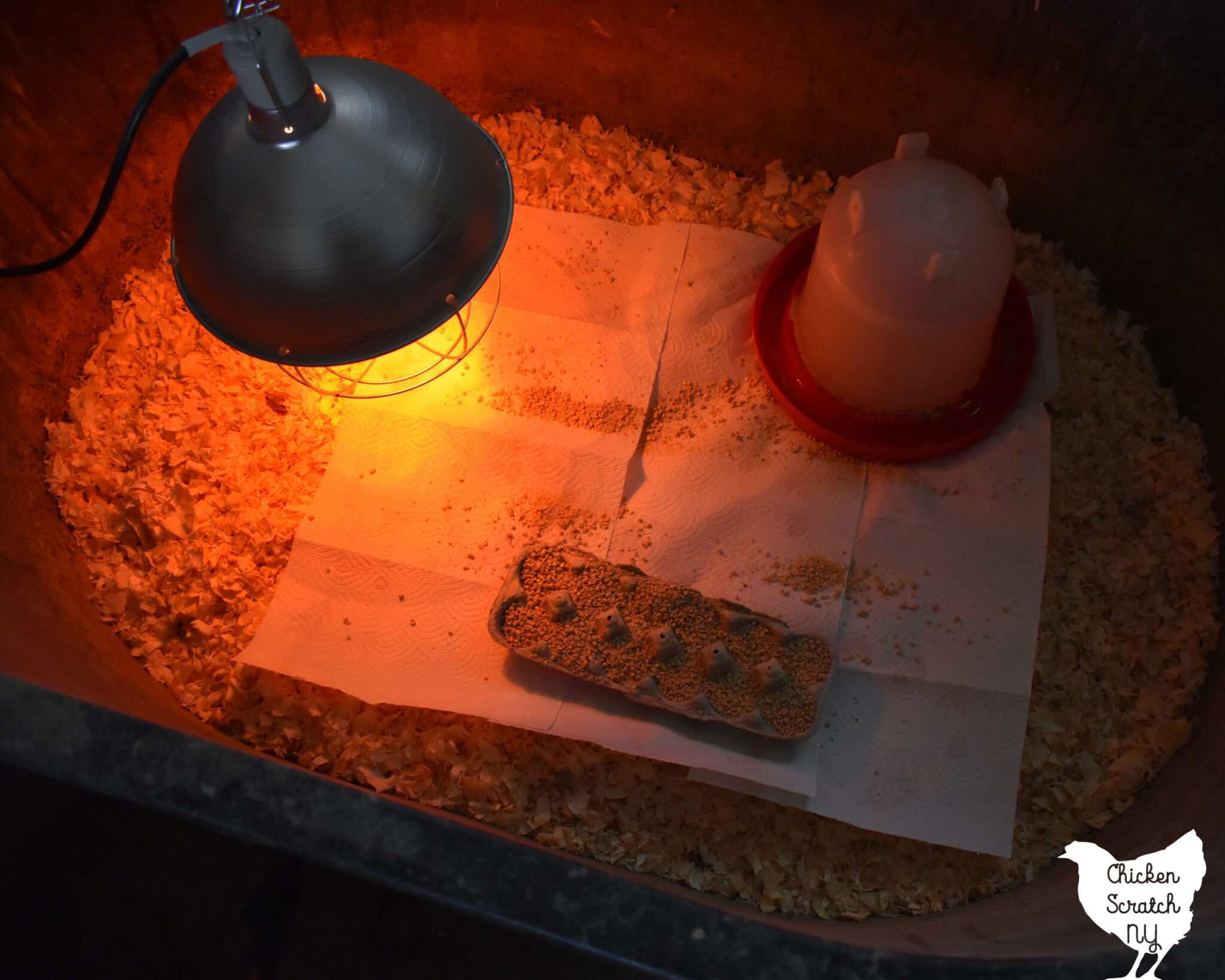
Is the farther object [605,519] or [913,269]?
[605,519]

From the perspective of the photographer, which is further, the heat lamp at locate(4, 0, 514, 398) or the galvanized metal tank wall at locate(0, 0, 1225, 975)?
the galvanized metal tank wall at locate(0, 0, 1225, 975)

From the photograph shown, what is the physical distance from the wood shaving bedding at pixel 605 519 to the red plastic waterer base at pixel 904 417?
13cm

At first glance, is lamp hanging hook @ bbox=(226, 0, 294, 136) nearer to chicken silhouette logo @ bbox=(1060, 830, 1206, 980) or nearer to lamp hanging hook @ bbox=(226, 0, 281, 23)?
lamp hanging hook @ bbox=(226, 0, 281, 23)

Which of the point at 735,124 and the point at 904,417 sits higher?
the point at 735,124

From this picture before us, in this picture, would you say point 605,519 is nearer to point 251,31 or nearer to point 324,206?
point 324,206

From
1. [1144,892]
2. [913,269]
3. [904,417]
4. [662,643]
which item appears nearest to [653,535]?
[662,643]

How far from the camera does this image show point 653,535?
195cm

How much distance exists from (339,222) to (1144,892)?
146 centimetres

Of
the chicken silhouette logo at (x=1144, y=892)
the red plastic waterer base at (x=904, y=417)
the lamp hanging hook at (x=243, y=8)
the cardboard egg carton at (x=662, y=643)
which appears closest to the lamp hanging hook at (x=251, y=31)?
the lamp hanging hook at (x=243, y=8)

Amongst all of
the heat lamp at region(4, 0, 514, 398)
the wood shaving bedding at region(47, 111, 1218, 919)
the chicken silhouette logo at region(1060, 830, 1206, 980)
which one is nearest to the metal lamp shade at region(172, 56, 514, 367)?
the heat lamp at region(4, 0, 514, 398)

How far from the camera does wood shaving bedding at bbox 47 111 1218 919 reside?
1707 millimetres

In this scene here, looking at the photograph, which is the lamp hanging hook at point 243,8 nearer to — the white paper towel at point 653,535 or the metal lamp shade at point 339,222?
the metal lamp shade at point 339,222

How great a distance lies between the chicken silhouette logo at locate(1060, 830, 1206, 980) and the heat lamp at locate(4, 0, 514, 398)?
119 centimetres

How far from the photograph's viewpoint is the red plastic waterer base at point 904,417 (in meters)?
1.96
